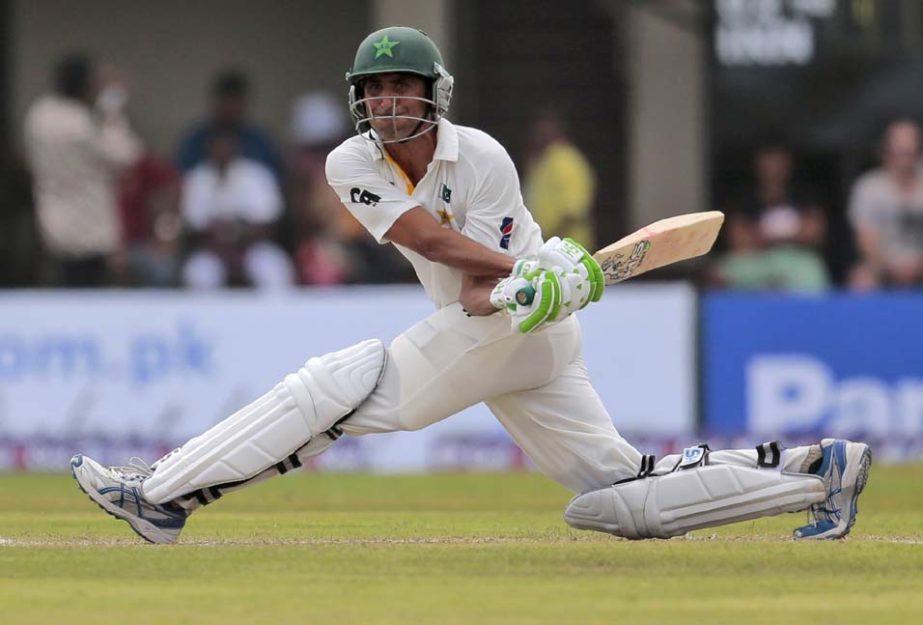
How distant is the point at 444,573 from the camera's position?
17.7 feet

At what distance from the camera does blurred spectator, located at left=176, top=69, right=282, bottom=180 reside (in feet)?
Answer: 45.2

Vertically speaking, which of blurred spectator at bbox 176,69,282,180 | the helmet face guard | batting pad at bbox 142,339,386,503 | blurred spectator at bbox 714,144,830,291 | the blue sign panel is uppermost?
blurred spectator at bbox 176,69,282,180

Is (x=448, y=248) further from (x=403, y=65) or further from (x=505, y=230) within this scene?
(x=403, y=65)

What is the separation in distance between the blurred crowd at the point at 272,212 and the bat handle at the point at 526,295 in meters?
7.42

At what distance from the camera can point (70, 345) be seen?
489 inches

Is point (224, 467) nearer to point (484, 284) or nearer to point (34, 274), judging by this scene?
point (484, 284)

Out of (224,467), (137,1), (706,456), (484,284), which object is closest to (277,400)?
(224,467)

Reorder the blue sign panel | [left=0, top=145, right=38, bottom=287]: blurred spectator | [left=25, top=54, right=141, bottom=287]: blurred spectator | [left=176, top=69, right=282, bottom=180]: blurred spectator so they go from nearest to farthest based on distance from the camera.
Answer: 1. the blue sign panel
2. [left=25, top=54, right=141, bottom=287]: blurred spectator
3. [left=176, top=69, right=282, bottom=180]: blurred spectator
4. [left=0, top=145, right=38, bottom=287]: blurred spectator

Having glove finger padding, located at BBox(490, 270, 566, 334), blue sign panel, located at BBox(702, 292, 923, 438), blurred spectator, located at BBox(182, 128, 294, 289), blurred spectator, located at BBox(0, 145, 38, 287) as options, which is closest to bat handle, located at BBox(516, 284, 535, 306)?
glove finger padding, located at BBox(490, 270, 566, 334)

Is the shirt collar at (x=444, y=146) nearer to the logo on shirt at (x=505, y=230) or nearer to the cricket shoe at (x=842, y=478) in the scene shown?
the logo on shirt at (x=505, y=230)

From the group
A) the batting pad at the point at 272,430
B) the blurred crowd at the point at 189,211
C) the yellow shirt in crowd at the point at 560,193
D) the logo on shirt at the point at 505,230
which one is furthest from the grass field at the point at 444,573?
the yellow shirt in crowd at the point at 560,193

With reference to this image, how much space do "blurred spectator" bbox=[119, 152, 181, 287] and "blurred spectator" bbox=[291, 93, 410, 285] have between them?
0.85 metres

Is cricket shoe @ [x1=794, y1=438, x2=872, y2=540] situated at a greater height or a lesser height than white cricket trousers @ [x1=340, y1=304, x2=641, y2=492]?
lesser

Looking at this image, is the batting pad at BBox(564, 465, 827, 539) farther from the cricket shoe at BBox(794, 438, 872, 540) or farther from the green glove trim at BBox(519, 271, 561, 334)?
the green glove trim at BBox(519, 271, 561, 334)
